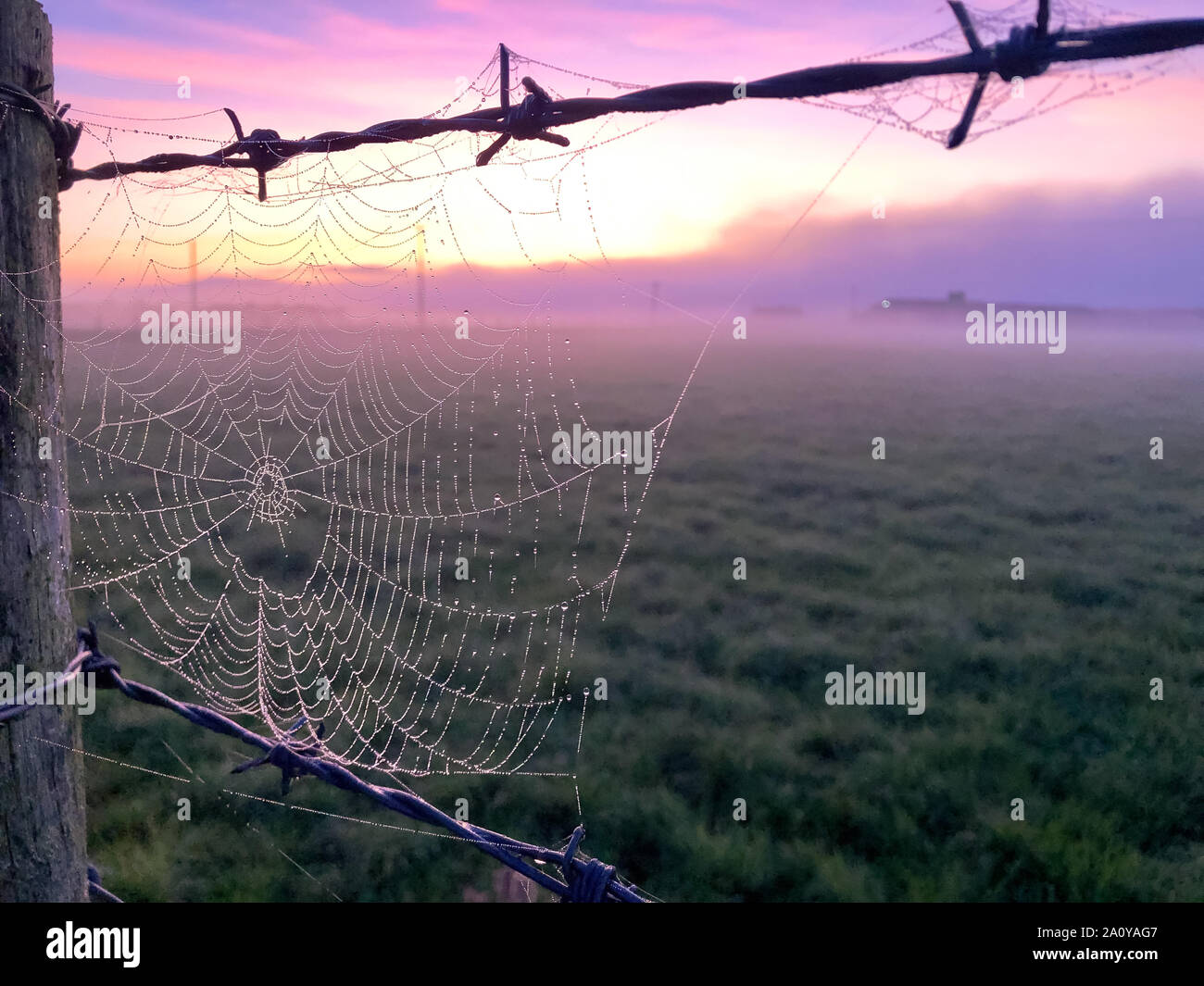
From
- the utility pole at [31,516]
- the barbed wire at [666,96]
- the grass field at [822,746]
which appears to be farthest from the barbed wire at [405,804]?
the grass field at [822,746]

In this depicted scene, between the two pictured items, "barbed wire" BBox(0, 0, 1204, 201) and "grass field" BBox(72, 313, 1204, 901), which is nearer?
"barbed wire" BBox(0, 0, 1204, 201)

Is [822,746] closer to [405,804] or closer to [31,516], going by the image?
[405,804]

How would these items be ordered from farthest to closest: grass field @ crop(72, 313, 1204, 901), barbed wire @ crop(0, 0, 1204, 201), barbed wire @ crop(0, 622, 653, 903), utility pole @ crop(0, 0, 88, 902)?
grass field @ crop(72, 313, 1204, 901), utility pole @ crop(0, 0, 88, 902), barbed wire @ crop(0, 622, 653, 903), barbed wire @ crop(0, 0, 1204, 201)

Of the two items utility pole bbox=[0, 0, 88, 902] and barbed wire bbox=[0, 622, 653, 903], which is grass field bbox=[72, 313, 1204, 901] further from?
barbed wire bbox=[0, 622, 653, 903]

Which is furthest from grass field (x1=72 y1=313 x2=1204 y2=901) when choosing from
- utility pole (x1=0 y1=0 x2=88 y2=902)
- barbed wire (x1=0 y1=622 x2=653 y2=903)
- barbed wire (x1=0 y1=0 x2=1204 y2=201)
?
barbed wire (x1=0 y1=0 x2=1204 y2=201)

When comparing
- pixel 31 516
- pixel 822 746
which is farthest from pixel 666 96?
pixel 822 746

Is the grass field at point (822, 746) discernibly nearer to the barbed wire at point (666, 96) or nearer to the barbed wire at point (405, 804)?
the barbed wire at point (405, 804)
